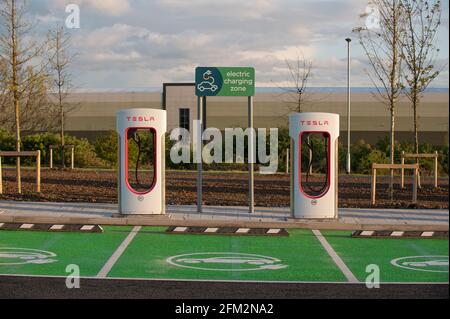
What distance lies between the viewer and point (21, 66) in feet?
77.4

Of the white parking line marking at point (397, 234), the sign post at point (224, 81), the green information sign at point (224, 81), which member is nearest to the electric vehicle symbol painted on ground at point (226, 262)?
the white parking line marking at point (397, 234)

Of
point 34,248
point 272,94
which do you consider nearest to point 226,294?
point 34,248

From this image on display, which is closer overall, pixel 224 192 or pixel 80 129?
pixel 224 192

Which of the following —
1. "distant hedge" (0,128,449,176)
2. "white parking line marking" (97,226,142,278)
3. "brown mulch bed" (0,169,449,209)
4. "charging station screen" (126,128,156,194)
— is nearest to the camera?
"white parking line marking" (97,226,142,278)

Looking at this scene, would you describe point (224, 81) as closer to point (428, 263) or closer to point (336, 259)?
point (336, 259)

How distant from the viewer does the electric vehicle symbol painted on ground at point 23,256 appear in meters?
10.3

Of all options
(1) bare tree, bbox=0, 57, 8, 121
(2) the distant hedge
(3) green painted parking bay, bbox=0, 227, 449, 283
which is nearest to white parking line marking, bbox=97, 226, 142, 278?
(3) green painted parking bay, bbox=0, 227, 449, 283

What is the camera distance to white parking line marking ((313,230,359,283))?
9.52 m

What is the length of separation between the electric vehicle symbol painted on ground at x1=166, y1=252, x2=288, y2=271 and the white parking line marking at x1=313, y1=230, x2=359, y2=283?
771 mm

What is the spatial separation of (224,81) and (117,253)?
15.7 feet

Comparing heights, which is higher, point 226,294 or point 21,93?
point 21,93

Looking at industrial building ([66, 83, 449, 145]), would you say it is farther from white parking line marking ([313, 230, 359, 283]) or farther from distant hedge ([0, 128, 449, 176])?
white parking line marking ([313, 230, 359, 283])
